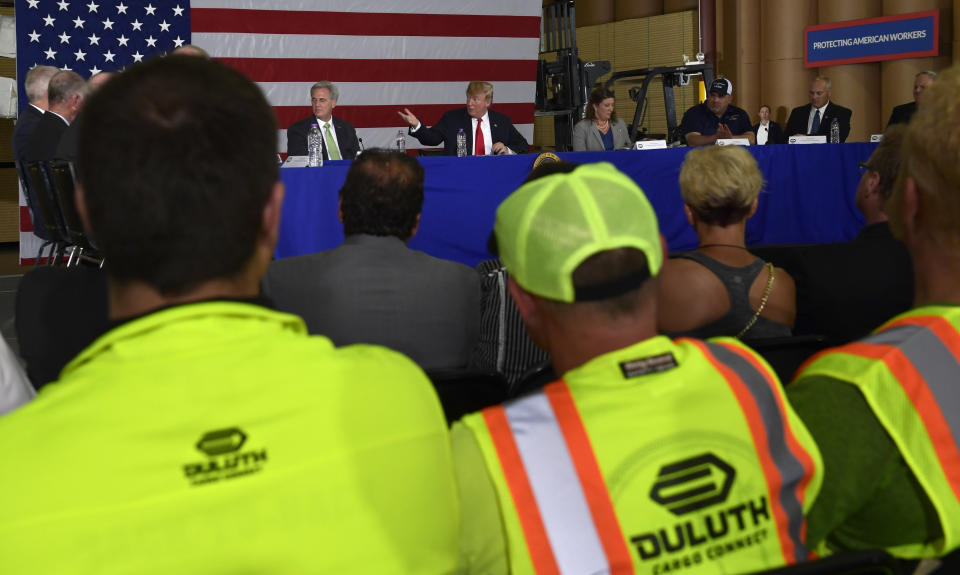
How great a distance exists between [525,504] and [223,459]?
0.93 feet

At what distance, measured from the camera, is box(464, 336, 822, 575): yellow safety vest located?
0.82 meters

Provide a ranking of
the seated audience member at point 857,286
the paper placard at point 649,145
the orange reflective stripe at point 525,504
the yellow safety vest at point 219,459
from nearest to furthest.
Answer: the yellow safety vest at point 219,459, the orange reflective stripe at point 525,504, the seated audience member at point 857,286, the paper placard at point 649,145

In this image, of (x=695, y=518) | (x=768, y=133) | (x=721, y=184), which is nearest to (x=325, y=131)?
(x=768, y=133)

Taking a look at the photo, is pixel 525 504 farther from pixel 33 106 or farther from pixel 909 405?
pixel 33 106

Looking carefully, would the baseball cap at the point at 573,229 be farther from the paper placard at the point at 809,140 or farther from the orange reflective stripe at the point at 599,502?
the paper placard at the point at 809,140

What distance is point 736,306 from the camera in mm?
2004

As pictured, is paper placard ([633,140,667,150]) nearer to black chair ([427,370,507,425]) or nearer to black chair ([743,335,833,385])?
black chair ([743,335,833,385])

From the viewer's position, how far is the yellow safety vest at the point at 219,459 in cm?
66

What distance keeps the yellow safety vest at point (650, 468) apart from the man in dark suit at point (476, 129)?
224 inches

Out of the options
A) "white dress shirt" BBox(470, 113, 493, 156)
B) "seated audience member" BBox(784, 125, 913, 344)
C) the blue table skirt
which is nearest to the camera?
"seated audience member" BBox(784, 125, 913, 344)

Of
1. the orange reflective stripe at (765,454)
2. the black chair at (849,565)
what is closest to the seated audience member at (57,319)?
the orange reflective stripe at (765,454)

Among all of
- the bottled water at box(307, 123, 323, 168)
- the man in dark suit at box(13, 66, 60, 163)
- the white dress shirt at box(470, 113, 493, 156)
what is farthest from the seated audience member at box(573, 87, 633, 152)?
the man in dark suit at box(13, 66, 60, 163)

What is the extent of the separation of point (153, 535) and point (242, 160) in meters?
0.32

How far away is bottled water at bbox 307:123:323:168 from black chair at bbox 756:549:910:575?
4.08m
